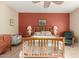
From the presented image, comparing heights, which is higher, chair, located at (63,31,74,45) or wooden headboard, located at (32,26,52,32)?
wooden headboard, located at (32,26,52,32)

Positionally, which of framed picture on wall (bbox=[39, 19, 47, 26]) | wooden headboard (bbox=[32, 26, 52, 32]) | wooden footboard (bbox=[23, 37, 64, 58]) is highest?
framed picture on wall (bbox=[39, 19, 47, 26])

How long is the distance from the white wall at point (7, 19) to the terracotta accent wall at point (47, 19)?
300mm

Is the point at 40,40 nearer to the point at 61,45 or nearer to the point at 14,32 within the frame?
the point at 61,45

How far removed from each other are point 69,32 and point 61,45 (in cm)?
310

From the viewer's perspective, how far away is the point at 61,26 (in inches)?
258

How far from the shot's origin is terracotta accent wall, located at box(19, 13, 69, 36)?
6.34m

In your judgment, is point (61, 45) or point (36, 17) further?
point (36, 17)

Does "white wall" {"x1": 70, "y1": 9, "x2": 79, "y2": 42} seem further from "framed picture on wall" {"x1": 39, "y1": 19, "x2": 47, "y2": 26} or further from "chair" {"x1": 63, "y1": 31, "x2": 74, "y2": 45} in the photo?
"framed picture on wall" {"x1": 39, "y1": 19, "x2": 47, "y2": 26}

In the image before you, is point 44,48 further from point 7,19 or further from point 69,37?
point 69,37

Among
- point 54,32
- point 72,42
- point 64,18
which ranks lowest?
point 72,42

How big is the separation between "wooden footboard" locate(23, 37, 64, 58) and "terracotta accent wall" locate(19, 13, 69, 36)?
2793 mm

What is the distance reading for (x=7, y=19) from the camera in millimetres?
5305

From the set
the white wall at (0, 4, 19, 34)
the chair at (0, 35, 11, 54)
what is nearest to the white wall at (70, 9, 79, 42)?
the white wall at (0, 4, 19, 34)

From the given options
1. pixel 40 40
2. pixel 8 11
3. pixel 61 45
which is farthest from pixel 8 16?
pixel 61 45
